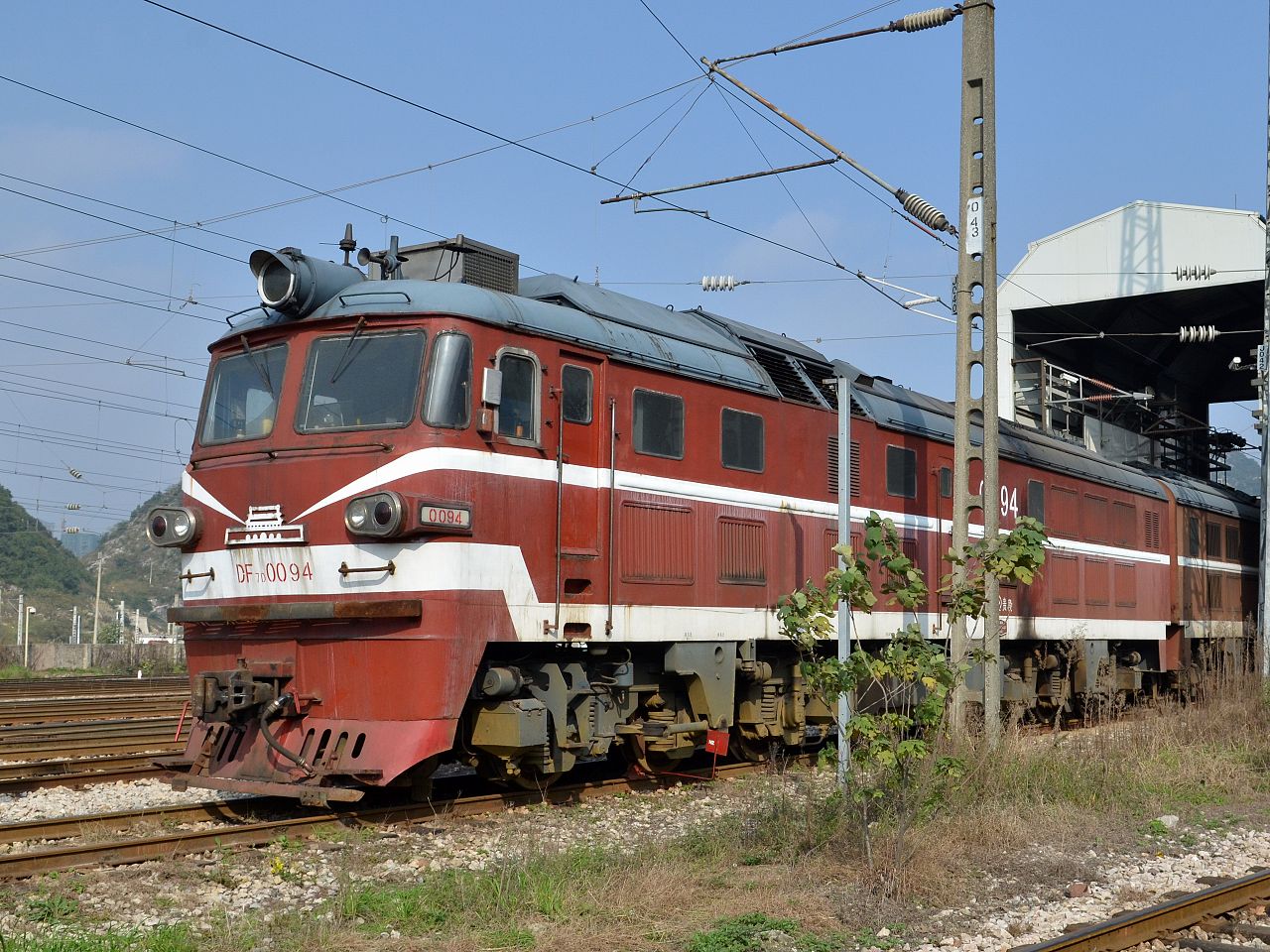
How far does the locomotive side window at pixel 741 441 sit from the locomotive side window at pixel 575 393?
2.08 m

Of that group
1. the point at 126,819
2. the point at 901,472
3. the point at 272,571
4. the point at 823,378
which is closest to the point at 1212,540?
the point at 901,472

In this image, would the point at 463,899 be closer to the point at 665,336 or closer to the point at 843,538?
the point at 843,538

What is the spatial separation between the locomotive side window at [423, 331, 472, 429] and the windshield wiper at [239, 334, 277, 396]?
158 centimetres

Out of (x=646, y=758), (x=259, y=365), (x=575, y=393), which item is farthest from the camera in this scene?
(x=646, y=758)

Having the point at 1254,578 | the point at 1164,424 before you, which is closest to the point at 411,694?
the point at 1254,578

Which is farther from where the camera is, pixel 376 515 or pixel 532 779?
pixel 532 779

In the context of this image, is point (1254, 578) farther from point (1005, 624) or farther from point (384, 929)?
point (384, 929)

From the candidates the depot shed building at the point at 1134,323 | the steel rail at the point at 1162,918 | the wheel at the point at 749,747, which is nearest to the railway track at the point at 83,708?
the wheel at the point at 749,747

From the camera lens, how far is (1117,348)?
1421 inches

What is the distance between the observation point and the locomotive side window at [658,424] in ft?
39.6

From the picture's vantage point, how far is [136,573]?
118m

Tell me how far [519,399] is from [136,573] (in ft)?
383

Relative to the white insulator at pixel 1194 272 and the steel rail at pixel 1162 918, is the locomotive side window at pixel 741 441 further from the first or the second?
the white insulator at pixel 1194 272

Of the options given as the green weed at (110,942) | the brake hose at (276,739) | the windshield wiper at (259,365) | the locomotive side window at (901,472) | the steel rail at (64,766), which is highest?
the windshield wiper at (259,365)
